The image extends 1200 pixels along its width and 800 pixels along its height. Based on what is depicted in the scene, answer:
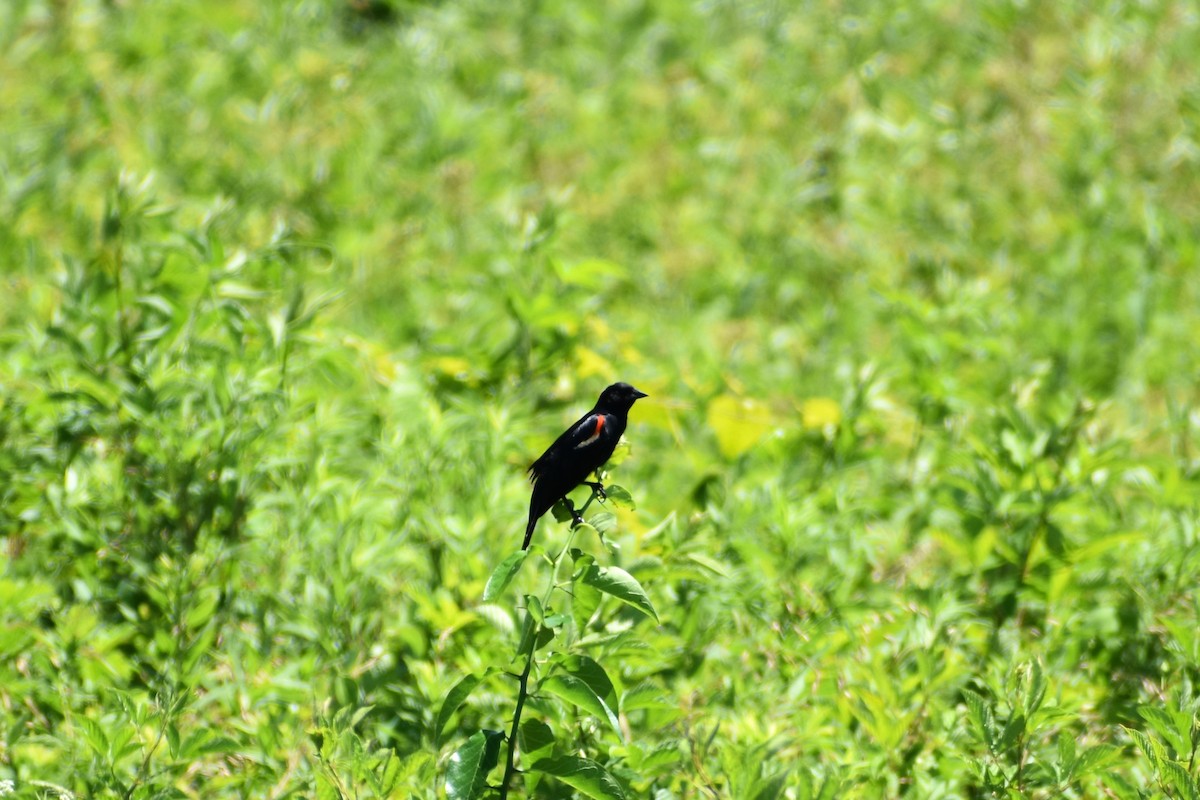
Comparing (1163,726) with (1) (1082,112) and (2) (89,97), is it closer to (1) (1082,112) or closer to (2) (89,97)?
(1) (1082,112)

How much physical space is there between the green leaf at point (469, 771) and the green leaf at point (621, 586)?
1.60ft

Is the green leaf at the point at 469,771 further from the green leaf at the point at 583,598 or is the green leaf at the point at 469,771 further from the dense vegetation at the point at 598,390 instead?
the green leaf at the point at 583,598

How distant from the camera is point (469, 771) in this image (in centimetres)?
276

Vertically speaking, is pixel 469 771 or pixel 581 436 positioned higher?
pixel 581 436

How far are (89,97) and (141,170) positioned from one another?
2.25ft

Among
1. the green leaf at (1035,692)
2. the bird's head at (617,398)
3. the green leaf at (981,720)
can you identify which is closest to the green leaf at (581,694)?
the bird's head at (617,398)

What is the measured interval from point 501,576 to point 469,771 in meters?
A: 0.50

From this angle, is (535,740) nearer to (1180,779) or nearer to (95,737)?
(95,737)

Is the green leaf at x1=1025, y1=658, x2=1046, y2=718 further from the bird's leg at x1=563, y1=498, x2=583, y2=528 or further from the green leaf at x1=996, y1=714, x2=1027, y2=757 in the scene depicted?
the bird's leg at x1=563, y1=498, x2=583, y2=528

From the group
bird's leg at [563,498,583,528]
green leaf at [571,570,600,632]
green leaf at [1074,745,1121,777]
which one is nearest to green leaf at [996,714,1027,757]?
green leaf at [1074,745,1121,777]

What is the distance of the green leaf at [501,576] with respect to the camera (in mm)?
2582

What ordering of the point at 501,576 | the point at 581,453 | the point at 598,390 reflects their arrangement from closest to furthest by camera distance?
the point at 501,576, the point at 581,453, the point at 598,390

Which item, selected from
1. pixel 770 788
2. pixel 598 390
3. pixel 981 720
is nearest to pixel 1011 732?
pixel 981 720

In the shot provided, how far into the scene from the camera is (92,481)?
403cm
